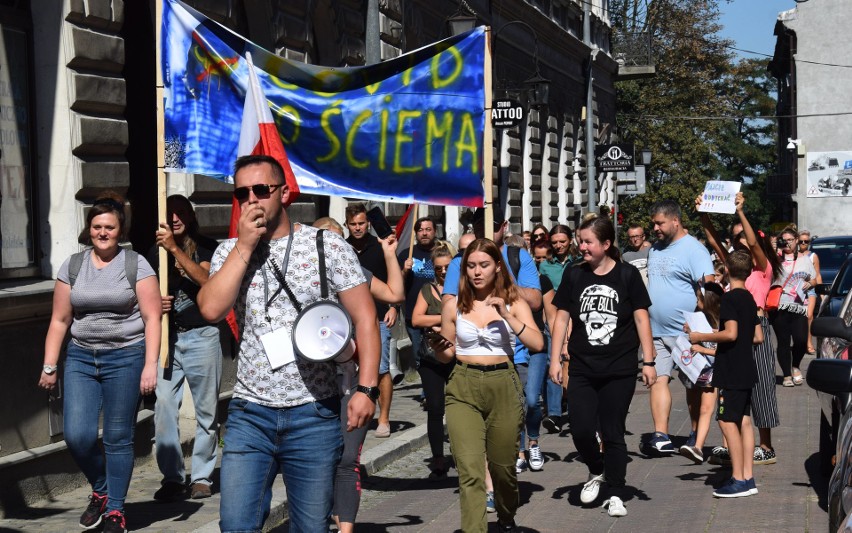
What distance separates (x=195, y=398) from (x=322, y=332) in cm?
400

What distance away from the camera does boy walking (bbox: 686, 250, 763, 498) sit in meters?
8.92

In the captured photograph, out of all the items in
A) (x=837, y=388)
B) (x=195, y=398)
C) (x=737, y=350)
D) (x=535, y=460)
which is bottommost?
(x=535, y=460)

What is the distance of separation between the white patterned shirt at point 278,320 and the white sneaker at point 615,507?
3.86 m

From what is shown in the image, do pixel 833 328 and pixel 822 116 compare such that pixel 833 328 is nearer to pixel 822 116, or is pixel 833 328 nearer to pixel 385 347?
pixel 385 347

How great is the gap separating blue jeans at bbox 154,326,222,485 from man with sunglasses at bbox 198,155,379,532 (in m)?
3.58

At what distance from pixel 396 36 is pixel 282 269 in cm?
1365

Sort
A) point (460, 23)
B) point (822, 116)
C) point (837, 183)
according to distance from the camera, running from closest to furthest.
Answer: point (460, 23)
point (837, 183)
point (822, 116)

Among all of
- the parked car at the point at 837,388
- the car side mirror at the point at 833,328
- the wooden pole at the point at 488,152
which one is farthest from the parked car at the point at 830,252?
the parked car at the point at 837,388

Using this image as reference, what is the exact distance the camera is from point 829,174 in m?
60.7

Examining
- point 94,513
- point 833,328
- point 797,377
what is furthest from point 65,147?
point 797,377

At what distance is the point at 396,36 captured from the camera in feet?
59.7

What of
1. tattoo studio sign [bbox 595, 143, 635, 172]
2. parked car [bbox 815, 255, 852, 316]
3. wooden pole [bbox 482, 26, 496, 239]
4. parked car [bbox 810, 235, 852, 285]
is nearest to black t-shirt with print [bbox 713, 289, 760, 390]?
parked car [bbox 815, 255, 852, 316]

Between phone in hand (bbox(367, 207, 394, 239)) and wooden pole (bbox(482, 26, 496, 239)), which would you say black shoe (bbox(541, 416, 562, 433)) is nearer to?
wooden pole (bbox(482, 26, 496, 239))

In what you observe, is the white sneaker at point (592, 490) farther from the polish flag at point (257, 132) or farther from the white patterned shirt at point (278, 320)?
the white patterned shirt at point (278, 320)
